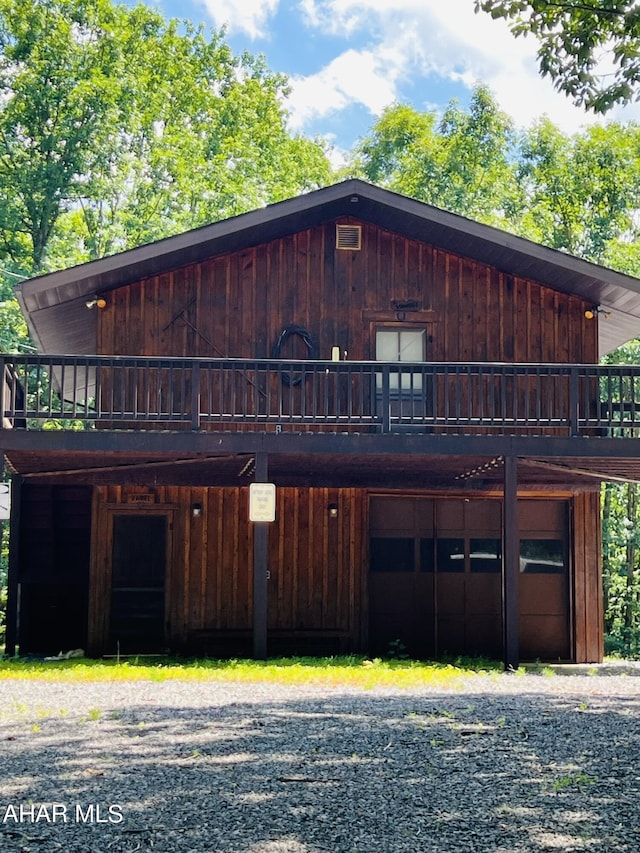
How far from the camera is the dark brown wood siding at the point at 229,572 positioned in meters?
17.4

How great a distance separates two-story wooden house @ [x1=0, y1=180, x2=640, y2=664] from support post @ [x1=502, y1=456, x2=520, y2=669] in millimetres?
1492

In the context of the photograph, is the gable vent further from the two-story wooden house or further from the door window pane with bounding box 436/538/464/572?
the door window pane with bounding box 436/538/464/572

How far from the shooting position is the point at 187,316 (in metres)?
17.5

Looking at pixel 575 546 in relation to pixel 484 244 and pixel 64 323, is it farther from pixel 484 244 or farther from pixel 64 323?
pixel 64 323

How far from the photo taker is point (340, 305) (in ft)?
58.2

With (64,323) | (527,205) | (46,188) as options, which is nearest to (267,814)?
(64,323)

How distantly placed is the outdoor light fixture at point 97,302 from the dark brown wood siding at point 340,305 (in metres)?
0.12

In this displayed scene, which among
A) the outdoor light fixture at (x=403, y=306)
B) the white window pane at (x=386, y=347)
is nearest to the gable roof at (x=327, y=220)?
the outdoor light fixture at (x=403, y=306)

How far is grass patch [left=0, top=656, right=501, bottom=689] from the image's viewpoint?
12.4 meters

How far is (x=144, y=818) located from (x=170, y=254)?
1164cm

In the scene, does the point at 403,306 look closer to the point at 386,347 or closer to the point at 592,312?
the point at 386,347

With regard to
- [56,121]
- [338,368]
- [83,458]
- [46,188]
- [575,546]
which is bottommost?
[575,546]

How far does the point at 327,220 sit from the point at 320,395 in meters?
2.86

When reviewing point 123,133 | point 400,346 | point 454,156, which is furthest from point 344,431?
point 454,156
